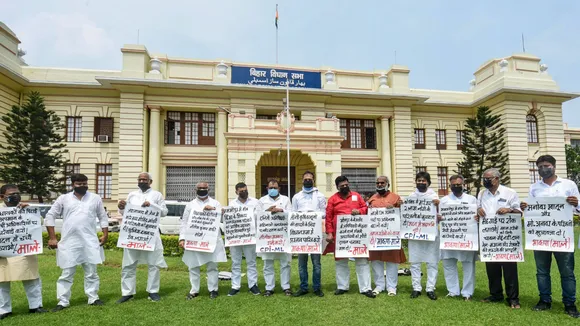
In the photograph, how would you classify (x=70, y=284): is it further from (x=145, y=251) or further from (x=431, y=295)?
(x=431, y=295)

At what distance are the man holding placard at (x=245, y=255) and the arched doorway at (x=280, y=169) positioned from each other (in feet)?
50.3

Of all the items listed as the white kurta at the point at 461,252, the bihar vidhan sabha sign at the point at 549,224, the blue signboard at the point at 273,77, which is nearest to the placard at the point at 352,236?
the white kurta at the point at 461,252

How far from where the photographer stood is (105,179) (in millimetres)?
22094

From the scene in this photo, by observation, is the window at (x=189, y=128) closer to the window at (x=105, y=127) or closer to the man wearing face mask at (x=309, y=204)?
the window at (x=105, y=127)

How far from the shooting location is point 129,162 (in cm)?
2098

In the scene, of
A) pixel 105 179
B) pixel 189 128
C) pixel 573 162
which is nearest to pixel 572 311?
pixel 189 128

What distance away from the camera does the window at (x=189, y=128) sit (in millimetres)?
22516

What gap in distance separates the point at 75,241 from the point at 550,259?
7.56m

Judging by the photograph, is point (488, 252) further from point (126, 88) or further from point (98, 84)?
point (98, 84)

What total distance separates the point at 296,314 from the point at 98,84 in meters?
20.5

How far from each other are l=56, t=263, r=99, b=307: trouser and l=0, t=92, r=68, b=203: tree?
15286 millimetres

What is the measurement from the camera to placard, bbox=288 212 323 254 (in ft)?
21.4

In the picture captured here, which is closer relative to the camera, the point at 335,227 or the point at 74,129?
the point at 335,227


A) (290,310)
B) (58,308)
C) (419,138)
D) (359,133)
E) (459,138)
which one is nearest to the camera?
(290,310)
